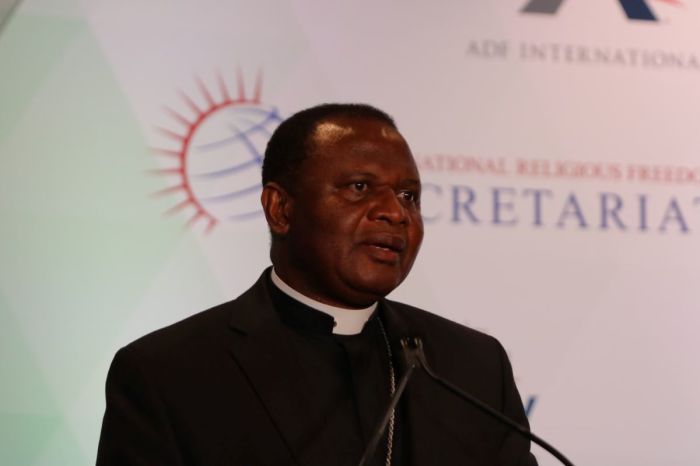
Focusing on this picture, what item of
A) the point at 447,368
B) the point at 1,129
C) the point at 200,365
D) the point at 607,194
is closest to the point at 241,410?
the point at 200,365

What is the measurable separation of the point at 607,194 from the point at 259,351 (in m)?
1.60

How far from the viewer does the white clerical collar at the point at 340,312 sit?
212cm

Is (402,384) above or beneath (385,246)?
beneath

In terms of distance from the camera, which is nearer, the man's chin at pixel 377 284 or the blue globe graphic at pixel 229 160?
the man's chin at pixel 377 284

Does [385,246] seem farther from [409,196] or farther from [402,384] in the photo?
[402,384]

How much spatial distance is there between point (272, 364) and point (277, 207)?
32 cm

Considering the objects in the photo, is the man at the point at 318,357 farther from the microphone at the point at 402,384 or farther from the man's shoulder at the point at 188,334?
the microphone at the point at 402,384

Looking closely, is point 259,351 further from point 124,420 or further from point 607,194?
point 607,194

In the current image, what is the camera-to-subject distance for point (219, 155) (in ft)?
9.93

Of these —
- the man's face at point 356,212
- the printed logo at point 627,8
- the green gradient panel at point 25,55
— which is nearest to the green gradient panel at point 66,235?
the green gradient panel at point 25,55

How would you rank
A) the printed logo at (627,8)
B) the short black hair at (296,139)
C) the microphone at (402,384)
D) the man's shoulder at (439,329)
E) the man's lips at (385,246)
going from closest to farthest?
the microphone at (402,384)
the man's lips at (385,246)
the short black hair at (296,139)
the man's shoulder at (439,329)
the printed logo at (627,8)

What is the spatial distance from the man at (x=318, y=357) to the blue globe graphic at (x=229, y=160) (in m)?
0.84

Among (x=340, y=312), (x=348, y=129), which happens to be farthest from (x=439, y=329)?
(x=348, y=129)

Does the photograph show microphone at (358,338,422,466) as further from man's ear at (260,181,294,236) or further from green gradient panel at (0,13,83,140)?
green gradient panel at (0,13,83,140)
